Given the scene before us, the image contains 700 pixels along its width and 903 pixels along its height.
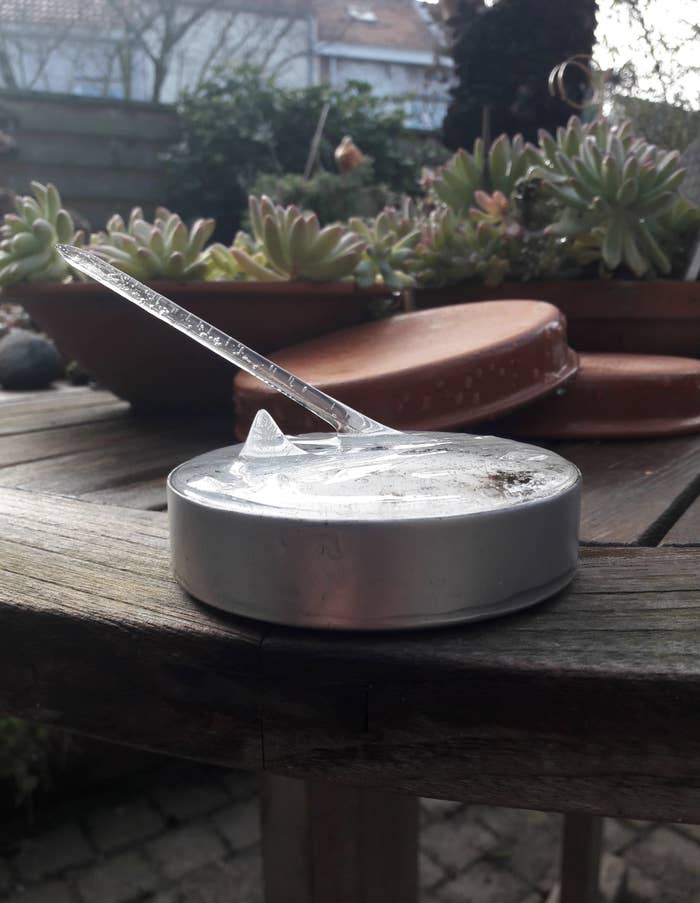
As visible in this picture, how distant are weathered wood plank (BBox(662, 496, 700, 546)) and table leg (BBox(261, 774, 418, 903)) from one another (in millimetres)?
578

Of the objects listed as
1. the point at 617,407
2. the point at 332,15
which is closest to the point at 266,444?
the point at 617,407

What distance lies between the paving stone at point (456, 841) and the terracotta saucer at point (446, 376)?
190 cm

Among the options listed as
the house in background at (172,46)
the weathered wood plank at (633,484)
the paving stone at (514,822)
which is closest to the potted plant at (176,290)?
the weathered wood plank at (633,484)

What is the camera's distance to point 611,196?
107cm

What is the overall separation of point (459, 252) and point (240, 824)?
1944 mm

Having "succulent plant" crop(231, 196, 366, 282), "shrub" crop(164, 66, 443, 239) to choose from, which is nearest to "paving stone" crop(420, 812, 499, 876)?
"succulent plant" crop(231, 196, 366, 282)

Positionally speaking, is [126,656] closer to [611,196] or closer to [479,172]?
[611,196]

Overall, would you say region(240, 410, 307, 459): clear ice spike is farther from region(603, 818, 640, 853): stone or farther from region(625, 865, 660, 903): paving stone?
region(603, 818, 640, 853): stone

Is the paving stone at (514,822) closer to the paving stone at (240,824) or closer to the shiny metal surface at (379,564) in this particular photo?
the paving stone at (240,824)

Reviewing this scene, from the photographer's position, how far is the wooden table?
0.35 m

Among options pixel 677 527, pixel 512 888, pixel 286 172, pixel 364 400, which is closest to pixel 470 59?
pixel 364 400

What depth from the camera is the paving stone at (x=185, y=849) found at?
225 cm

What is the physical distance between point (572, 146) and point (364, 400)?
66 centimetres

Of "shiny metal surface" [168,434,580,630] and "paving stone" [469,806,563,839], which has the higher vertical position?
"shiny metal surface" [168,434,580,630]
